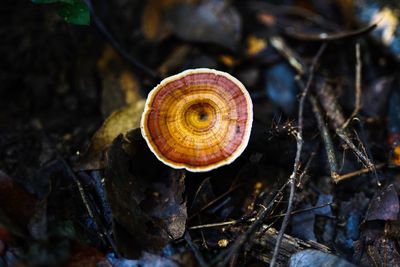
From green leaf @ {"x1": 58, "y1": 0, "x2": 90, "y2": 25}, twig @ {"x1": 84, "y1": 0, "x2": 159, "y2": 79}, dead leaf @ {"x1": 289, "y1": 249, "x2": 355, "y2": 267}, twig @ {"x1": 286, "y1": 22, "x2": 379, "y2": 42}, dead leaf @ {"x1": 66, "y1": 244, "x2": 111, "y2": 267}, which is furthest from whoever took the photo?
twig @ {"x1": 286, "y1": 22, "x2": 379, "y2": 42}

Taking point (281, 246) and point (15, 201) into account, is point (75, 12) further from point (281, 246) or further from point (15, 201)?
point (281, 246)

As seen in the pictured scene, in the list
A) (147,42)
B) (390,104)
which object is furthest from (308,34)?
(147,42)

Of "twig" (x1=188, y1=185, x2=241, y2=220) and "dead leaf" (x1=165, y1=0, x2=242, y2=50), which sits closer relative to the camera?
"twig" (x1=188, y1=185, x2=241, y2=220)

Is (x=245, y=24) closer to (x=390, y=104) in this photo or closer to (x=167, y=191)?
(x=390, y=104)

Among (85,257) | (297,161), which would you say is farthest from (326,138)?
(85,257)

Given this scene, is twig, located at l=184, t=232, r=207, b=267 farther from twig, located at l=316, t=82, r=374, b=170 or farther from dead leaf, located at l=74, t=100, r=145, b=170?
twig, located at l=316, t=82, r=374, b=170

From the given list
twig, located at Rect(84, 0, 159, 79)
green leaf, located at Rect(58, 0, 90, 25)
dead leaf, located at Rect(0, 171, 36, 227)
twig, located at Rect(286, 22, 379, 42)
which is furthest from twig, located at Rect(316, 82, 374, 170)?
dead leaf, located at Rect(0, 171, 36, 227)

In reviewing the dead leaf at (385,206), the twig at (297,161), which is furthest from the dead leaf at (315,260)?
the dead leaf at (385,206)
